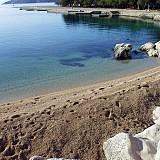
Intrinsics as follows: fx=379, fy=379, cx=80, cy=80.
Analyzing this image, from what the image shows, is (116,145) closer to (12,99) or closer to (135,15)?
(12,99)

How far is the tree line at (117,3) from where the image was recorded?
132250 mm

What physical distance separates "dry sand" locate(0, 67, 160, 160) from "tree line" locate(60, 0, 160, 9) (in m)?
111

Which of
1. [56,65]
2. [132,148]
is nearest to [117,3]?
[56,65]

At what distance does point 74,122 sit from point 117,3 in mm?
133245

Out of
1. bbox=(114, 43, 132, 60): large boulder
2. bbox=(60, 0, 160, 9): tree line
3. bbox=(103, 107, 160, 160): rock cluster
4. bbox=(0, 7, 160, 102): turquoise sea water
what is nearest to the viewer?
bbox=(103, 107, 160, 160): rock cluster

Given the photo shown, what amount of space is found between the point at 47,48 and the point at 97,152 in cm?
3871

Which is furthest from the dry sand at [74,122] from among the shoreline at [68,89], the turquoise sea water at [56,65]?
the turquoise sea water at [56,65]

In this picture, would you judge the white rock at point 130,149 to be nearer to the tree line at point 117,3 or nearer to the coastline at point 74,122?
the coastline at point 74,122

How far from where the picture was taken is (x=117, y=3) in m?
149

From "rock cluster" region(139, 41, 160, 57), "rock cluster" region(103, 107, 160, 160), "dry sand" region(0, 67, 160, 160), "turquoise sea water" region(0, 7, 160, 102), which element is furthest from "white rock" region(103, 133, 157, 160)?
"rock cluster" region(139, 41, 160, 57)

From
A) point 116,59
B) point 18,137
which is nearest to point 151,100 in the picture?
point 18,137

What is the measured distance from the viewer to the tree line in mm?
132250

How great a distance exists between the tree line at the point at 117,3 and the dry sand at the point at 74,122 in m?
111

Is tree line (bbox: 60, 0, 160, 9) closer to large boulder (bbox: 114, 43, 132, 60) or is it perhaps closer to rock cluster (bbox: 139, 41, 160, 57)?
rock cluster (bbox: 139, 41, 160, 57)
